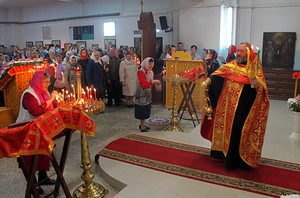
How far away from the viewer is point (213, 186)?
3.64m

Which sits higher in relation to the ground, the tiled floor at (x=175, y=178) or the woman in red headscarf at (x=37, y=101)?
the woman in red headscarf at (x=37, y=101)

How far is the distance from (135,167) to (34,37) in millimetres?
16446

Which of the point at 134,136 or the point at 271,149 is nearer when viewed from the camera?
the point at 271,149

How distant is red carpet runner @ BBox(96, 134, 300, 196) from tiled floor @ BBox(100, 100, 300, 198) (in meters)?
0.14

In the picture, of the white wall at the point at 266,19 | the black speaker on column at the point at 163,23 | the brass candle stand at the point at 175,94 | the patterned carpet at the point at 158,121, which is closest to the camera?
the brass candle stand at the point at 175,94

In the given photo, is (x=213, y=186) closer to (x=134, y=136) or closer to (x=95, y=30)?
(x=134, y=136)

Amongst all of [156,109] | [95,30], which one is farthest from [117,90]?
[95,30]

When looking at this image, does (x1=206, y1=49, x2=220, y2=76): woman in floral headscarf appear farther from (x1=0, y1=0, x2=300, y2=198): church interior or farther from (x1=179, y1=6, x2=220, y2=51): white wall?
(x1=179, y1=6, x2=220, y2=51): white wall

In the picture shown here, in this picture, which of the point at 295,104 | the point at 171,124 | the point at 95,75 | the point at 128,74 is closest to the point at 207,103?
the point at 171,124

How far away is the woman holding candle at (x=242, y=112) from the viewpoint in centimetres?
387

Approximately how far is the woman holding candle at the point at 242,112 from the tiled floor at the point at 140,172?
0.59 m

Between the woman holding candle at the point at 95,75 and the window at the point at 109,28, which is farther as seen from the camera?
the window at the point at 109,28

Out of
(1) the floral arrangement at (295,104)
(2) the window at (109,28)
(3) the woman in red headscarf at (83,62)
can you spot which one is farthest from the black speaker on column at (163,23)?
(1) the floral arrangement at (295,104)

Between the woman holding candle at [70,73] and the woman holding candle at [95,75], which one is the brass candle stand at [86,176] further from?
the woman holding candle at [95,75]
